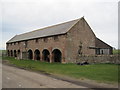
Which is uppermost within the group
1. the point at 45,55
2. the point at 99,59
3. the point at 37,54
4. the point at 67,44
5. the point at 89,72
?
the point at 67,44

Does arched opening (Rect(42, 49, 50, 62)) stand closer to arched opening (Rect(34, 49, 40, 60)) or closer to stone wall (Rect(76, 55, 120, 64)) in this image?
arched opening (Rect(34, 49, 40, 60))

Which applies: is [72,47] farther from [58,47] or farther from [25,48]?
[25,48]

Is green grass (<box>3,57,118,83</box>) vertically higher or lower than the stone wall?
lower

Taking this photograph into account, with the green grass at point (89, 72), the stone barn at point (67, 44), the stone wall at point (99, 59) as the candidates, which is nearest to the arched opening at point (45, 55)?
the stone barn at point (67, 44)

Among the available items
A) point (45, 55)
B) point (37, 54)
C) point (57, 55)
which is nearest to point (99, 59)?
point (57, 55)

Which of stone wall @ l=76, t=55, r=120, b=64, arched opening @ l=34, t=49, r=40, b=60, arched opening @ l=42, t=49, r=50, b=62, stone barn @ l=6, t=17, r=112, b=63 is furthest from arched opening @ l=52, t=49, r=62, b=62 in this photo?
arched opening @ l=34, t=49, r=40, b=60

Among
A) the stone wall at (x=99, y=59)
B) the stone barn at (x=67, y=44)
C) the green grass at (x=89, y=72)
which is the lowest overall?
the green grass at (x=89, y=72)

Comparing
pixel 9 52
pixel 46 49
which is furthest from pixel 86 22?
pixel 9 52

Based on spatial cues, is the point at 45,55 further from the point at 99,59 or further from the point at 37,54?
the point at 99,59

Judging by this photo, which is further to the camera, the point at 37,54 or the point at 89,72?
the point at 37,54

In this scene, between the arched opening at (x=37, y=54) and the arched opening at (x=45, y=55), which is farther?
the arched opening at (x=37, y=54)

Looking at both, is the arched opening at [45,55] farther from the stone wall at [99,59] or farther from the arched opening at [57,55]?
the stone wall at [99,59]

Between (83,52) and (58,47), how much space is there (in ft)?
19.8

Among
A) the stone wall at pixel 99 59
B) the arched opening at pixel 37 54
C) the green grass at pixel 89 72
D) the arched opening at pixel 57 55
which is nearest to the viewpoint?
the green grass at pixel 89 72
